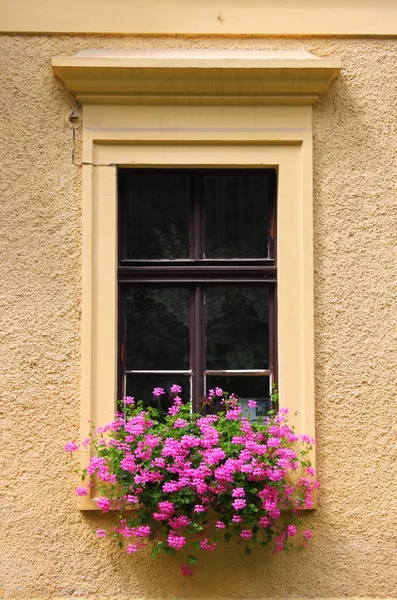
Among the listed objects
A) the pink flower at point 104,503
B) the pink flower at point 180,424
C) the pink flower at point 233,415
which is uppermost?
the pink flower at point 233,415

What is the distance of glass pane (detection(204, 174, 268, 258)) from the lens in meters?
4.84

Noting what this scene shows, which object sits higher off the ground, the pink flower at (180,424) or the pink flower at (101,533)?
the pink flower at (180,424)

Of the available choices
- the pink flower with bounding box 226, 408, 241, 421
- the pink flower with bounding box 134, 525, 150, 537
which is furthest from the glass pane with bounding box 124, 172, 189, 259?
the pink flower with bounding box 134, 525, 150, 537

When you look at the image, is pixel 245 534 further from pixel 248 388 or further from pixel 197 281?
pixel 197 281

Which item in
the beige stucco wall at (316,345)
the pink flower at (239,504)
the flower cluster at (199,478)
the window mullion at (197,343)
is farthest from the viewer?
the window mullion at (197,343)

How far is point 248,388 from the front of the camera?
15.7 feet

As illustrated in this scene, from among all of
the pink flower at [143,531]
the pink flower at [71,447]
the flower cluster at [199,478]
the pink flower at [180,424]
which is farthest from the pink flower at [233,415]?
the pink flower at [71,447]

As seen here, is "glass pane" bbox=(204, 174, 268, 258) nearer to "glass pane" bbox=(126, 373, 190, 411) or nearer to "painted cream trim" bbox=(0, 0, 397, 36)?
"glass pane" bbox=(126, 373, 190, 411)

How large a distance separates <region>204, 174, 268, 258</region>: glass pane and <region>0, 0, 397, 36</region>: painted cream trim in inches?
34.2

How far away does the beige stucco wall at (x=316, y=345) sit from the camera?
14.9 feet

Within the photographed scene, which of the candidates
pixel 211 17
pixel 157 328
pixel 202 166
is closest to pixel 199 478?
pixel 157 328

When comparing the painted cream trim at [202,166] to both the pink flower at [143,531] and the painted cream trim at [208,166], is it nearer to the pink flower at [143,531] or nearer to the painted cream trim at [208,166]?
the painted cream trim at [208,166]

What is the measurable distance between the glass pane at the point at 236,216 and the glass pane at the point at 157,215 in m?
0.14

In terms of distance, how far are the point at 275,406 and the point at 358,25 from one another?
2.26m
